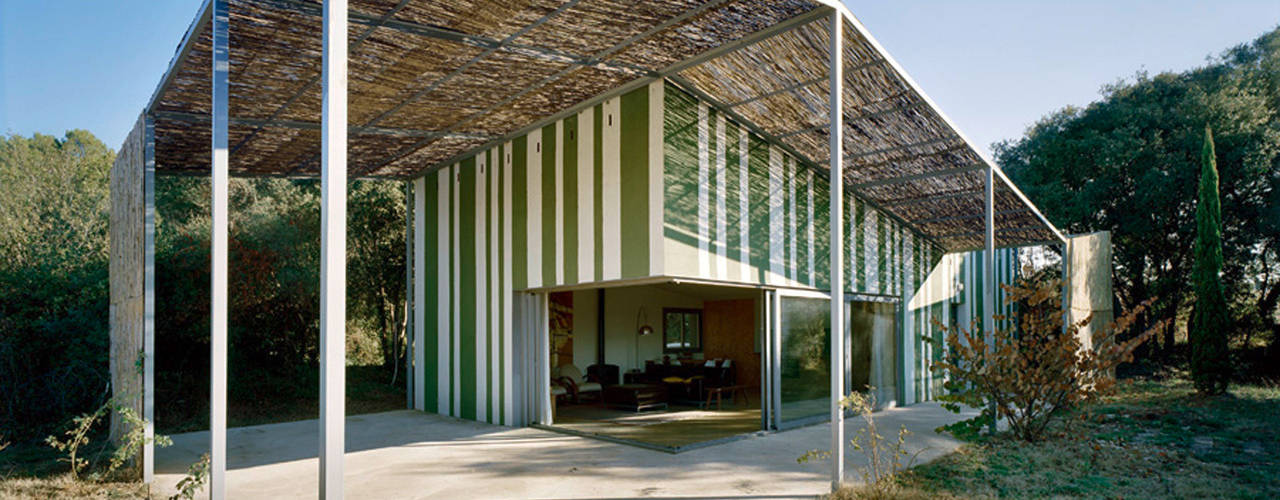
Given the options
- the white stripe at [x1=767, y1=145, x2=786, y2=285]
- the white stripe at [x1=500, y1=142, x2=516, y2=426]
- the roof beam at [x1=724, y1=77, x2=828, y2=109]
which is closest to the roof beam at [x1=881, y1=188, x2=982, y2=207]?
the white stripe at [x1=767, y1=145, x2=786, y2=285]

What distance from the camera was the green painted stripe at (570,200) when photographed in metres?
8.45

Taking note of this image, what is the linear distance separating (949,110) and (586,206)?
3999 mm

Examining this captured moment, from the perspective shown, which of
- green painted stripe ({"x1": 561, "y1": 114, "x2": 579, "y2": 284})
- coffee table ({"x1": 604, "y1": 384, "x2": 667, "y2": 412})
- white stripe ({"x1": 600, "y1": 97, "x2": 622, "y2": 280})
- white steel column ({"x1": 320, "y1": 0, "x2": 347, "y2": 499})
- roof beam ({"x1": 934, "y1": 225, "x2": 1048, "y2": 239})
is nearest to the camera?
white steel column ({"x1": 320, "y1": 0, "x2": 347, "y2": 499})

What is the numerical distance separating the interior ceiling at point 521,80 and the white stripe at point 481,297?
1.68 feet

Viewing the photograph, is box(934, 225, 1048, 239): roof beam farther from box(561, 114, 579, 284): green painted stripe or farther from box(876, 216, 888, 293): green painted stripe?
box(561, 114, 579, 284): green painted stripe

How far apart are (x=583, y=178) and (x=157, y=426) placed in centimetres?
676

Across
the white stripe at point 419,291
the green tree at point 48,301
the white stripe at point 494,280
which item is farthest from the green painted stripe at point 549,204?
the green tree at point 48,301

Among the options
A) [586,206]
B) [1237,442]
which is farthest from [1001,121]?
[586,206]

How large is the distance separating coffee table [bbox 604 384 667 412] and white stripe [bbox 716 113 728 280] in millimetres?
3647

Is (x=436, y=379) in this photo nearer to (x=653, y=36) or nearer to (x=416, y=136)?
(x=416, y=136)

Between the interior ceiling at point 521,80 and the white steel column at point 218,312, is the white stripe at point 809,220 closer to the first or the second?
the interior ceiling at point 521,80

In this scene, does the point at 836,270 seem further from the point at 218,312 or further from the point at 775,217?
the point at 218,312

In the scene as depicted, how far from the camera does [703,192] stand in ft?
25.6

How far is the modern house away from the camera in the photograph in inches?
224
